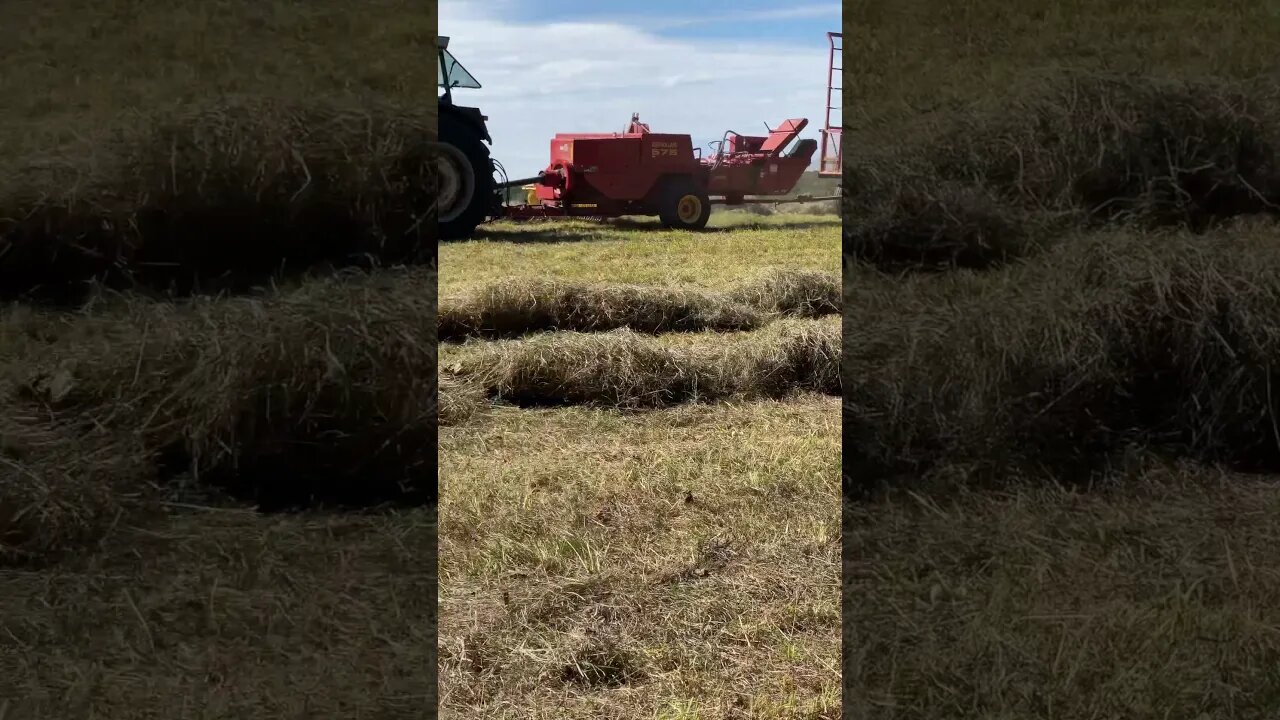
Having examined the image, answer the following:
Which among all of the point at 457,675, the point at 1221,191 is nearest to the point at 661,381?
the point at 1221,191

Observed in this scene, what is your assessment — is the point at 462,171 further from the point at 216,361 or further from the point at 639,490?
the point at 216,361

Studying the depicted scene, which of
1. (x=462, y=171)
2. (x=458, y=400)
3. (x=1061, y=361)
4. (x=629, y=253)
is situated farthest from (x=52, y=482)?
(x=629, y=253)

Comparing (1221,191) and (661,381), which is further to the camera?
(661,381)

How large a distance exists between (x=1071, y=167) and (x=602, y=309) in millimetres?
2838

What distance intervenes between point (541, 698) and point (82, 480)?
142 cm

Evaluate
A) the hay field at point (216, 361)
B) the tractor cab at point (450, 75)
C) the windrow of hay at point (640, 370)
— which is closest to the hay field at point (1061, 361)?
the hay field at point (216, 361)

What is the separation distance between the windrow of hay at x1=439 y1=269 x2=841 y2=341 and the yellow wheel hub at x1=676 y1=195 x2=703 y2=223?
405 cm

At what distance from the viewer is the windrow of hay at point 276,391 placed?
3.03m

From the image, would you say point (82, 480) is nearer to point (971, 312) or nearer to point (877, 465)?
point (877, 465)

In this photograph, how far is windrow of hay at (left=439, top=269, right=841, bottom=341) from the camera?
19.3 ft

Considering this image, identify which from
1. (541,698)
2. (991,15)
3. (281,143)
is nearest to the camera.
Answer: (541,698)

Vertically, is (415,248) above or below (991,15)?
below

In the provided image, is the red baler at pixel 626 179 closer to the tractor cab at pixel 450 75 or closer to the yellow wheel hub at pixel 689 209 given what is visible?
the yellow wheel hub at pixel 689 209

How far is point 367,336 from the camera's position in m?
3.05
